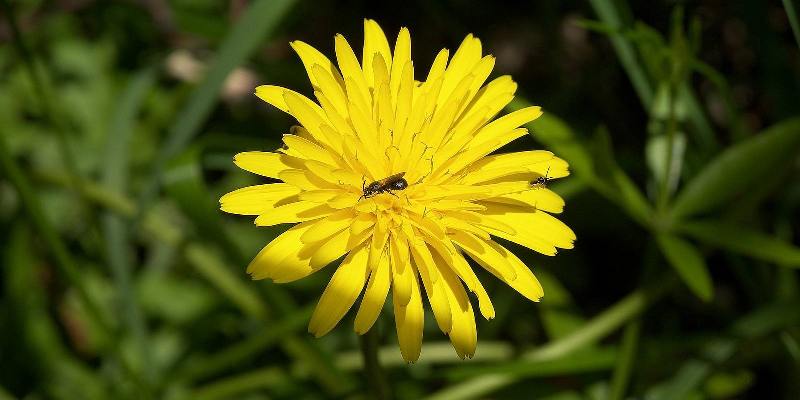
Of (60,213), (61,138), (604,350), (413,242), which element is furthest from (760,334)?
(60,213)

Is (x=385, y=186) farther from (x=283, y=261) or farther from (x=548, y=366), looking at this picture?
(x=548, y=366)

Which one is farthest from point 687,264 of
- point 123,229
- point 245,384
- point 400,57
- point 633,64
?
point 123,229

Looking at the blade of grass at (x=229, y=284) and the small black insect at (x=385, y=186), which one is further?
the blade of grass at (x=229, y=284)

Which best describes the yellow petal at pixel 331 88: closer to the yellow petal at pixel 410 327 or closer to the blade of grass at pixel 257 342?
the yellow petal at pixel 410 327

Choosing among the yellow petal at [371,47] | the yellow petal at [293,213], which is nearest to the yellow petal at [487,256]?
the yellow petal at [293,213]

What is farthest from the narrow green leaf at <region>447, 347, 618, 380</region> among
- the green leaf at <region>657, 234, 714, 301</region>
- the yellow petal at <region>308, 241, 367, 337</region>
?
the yellow petal at <region>308, 241, 367, 337</region>

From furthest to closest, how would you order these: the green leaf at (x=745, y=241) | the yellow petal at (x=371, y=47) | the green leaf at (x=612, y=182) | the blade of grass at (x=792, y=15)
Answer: the green leaf at (x=745, y=241) → the green leaf at (x=612, y=182) → the blade of grass at (x=792, y=15) → the yellow petal at (x=371, y=47)
